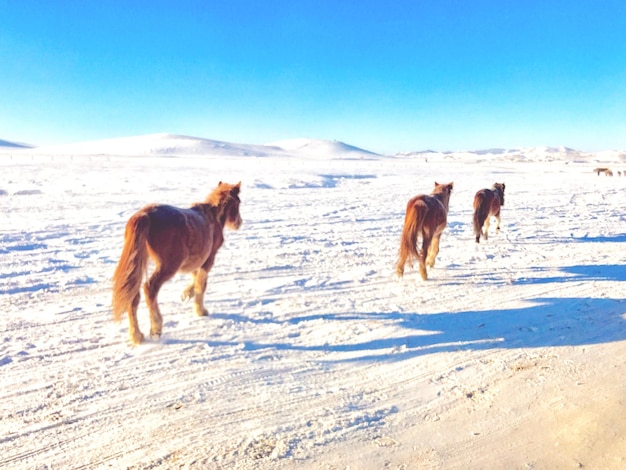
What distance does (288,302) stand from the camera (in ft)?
17.7

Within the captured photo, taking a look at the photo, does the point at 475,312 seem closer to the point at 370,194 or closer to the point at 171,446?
the point at 171,446

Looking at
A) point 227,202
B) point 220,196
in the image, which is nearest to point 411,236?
point 227,202

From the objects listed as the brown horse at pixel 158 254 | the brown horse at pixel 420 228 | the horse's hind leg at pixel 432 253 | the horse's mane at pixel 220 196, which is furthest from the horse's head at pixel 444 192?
the brown horse at pixel 158 254

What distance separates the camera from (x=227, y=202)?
17.9ft

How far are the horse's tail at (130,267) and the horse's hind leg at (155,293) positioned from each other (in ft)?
0.62

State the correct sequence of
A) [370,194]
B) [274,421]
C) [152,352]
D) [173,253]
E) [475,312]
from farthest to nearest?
[370,194]
[475,312]
[173,253]
[152,352]
[274,421]

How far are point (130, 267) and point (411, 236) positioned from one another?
13.2 feet

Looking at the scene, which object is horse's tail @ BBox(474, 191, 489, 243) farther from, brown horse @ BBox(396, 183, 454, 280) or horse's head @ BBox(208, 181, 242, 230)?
horse's head @ BBox(208, 181, 242, 230)

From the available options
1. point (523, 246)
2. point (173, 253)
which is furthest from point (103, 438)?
point (523, 246)

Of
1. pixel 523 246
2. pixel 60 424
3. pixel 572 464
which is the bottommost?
pixel 60 424

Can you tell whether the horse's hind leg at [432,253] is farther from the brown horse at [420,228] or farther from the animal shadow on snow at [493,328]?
the animal shadow on snow at [493,328]

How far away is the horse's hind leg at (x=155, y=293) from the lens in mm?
4125

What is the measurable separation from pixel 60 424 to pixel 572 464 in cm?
347

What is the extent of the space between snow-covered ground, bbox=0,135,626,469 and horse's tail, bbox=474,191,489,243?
40.0 inches
